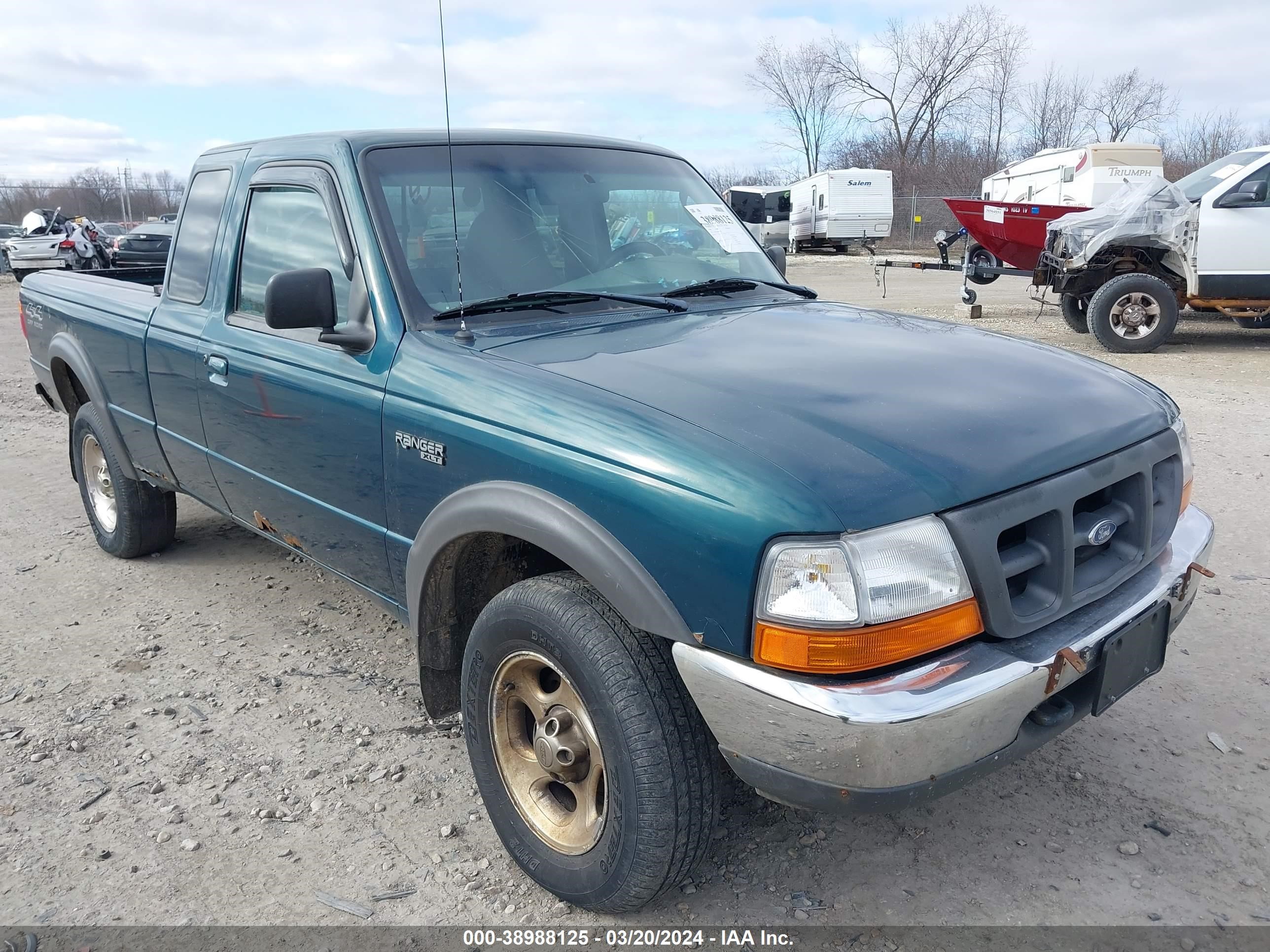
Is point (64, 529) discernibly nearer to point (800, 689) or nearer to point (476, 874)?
point (476, 874)

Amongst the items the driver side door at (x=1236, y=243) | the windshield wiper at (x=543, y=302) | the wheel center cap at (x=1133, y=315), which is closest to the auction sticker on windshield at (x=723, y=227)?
the windshield wiper at (x=543, y=302)

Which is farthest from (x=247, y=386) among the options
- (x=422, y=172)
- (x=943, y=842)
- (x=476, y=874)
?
(x=943, y=842)

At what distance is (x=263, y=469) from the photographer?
10.7 feet

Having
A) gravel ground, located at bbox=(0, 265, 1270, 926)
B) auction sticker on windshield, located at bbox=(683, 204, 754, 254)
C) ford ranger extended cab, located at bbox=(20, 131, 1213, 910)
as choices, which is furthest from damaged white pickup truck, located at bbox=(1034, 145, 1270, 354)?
ford ranger extended cab, located at bbox=(20, 131, 1213, 910)

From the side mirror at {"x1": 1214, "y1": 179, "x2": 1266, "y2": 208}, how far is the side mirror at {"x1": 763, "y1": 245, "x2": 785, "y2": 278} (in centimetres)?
825

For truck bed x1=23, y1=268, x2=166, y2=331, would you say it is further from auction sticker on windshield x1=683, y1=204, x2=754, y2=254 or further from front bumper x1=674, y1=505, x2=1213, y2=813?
front bumper x1=674, y1=505, x2=1213, y2=813

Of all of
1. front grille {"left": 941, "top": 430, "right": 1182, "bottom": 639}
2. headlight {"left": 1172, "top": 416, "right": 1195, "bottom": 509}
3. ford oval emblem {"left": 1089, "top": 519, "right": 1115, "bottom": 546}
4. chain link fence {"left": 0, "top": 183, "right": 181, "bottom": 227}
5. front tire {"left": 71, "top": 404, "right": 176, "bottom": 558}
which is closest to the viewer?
front grille {"left": 941, "top": 430, "right": 1182, "bottom": 639}

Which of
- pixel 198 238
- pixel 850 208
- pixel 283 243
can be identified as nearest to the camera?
pixel 283 243

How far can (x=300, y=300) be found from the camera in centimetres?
263

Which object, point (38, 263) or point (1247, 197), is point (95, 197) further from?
point (1247, 197)

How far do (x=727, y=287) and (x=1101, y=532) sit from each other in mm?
1556

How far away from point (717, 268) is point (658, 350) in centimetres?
102

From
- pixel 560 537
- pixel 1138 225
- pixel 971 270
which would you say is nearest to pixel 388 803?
pixel 560 537

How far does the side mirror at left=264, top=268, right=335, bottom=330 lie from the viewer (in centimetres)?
262
